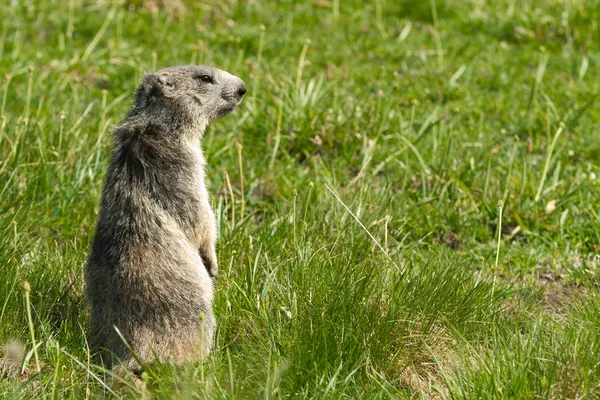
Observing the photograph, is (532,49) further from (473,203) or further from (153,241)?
(153,241)

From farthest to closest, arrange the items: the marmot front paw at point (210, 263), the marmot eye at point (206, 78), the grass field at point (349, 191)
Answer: the marmot eye at point (206, 78)
the marmot front paw at point (210, 263)
the grass field at point (349, 191)

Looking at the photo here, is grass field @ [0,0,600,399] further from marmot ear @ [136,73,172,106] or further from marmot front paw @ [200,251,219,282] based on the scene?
marmot ear @ [136,73,172,106]

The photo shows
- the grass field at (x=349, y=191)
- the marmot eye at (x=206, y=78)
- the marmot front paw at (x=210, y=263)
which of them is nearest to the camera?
the grass field at (x=349, y=191)

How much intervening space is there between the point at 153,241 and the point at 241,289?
2.08 feet

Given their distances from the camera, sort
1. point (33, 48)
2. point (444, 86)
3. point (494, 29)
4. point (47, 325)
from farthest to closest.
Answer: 1. point (494, 29)
2. point (33, 48)
3. point (444, 86)
4. point (47, 325)

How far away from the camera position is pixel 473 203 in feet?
20.1

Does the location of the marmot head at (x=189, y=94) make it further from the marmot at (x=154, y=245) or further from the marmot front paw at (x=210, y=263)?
the marmot front paw at (x=210, y=263)

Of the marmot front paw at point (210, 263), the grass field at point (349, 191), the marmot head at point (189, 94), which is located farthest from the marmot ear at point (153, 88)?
the grass field at point (349, 191)

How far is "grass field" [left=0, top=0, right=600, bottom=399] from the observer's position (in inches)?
157

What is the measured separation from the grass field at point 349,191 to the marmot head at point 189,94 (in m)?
0.82

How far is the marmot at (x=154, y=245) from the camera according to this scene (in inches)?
159

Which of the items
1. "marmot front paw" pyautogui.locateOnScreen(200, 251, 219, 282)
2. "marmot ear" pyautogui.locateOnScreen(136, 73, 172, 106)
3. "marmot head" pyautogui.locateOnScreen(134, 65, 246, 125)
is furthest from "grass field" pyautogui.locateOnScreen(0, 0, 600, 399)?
"marmot ear" pyautogui.locateOnScreen(136, 73, 172, 106)

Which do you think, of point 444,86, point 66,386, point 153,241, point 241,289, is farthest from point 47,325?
point 444,86

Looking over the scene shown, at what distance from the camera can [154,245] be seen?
13.6ft
